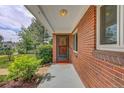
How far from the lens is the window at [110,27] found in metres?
2.44

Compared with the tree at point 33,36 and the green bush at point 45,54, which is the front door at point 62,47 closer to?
the green bush at point 45,54

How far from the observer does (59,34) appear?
13.3 meters

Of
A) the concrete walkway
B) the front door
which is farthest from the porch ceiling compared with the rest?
the front door

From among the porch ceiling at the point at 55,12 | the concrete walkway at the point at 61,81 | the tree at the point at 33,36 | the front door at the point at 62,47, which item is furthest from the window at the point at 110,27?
the tree at the point at 33,36

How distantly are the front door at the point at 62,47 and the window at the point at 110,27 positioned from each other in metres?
9.80

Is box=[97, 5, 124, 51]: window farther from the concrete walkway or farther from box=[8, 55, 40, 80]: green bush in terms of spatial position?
box=[8, 55, 40, 80]: green bush

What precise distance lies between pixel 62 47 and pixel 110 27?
10.8m

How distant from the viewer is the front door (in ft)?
44.3

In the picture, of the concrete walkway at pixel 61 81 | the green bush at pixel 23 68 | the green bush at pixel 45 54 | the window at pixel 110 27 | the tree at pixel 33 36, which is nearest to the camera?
the window at pixel 110 27

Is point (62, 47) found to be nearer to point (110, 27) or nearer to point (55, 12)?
point (55, 12)

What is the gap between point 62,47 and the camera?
13.7 meters

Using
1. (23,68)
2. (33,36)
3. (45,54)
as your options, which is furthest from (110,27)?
(33,36)

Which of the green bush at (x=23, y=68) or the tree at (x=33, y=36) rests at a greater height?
the tree at (x=33, y=36)
